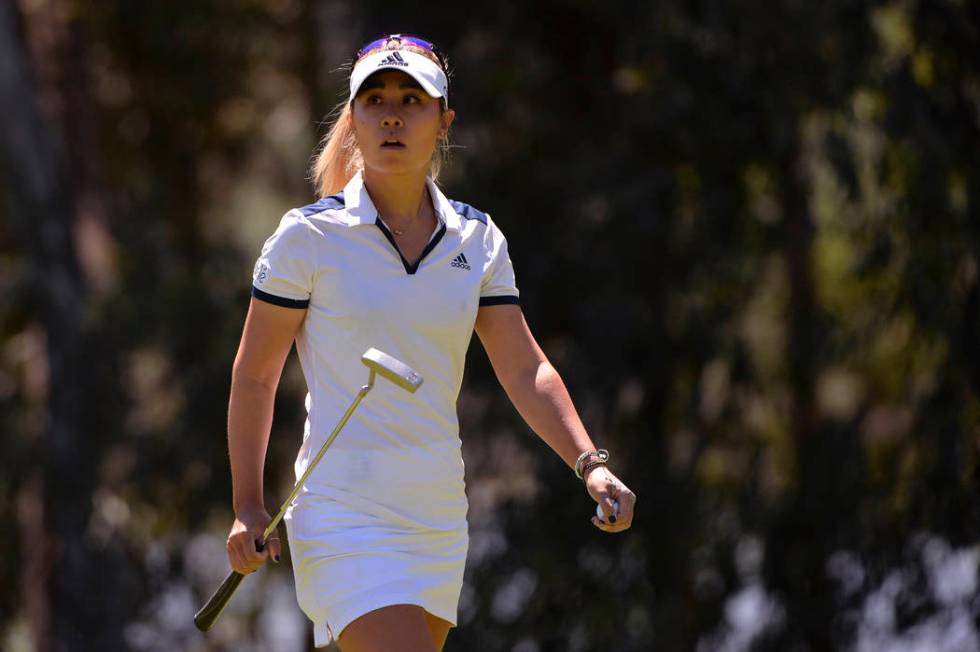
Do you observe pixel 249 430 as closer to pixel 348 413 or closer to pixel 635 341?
pixel 348 413

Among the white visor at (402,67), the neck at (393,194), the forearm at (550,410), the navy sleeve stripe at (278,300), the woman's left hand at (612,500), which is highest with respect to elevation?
the white visor at (402,67)

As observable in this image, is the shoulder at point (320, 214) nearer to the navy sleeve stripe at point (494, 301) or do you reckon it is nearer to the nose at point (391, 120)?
the nose at point (391, 120)

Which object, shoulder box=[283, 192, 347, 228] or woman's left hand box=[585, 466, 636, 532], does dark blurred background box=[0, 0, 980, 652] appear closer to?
woman's left hand box=[585, 466, 636, 532]

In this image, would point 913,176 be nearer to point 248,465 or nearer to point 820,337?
point 820,337

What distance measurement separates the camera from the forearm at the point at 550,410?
379 cm

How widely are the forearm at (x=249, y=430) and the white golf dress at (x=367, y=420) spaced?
95mm

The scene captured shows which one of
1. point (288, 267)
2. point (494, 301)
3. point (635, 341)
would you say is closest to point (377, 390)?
point (288, 267)

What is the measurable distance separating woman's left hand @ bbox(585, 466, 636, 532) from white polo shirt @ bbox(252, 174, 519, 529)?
32cm

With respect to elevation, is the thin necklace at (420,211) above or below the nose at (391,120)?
below

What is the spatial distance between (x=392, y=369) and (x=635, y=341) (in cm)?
750

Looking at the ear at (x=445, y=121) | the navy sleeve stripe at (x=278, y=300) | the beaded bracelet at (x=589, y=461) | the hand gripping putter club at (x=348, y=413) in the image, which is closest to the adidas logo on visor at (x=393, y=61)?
the ear at (x=445, y=121)

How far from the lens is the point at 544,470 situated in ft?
34.8

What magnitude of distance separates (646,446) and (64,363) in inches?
199

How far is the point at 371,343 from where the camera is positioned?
11.8ft
